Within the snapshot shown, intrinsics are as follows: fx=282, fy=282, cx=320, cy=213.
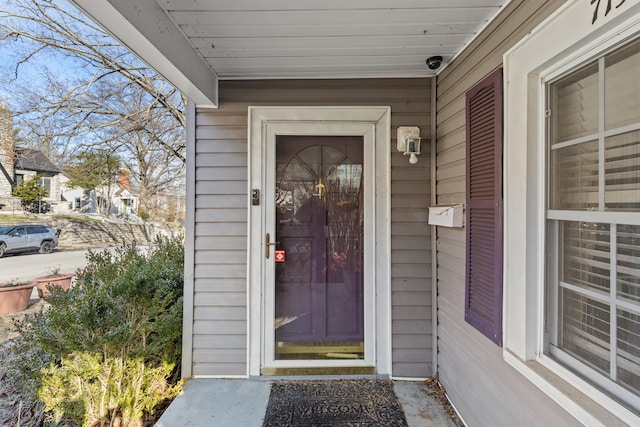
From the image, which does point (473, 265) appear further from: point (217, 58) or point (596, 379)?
point (217, 58)

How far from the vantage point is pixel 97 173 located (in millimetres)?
5305

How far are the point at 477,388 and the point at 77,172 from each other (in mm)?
6597

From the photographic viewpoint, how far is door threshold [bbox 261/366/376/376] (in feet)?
7.36

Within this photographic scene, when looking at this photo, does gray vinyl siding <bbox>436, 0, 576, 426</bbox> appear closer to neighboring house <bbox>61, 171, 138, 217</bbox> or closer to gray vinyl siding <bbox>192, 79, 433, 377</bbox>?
gray vinyl siding <bbox>192, 79, 433, 377</bbox>

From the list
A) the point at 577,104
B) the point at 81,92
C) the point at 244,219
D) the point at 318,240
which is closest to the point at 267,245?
the point at 244,219

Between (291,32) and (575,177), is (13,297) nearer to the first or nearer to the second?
(291,32)

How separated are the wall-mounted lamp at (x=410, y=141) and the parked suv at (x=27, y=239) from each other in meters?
6.39

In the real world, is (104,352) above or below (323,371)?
above

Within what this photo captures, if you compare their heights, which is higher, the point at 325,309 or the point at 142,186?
the point at 142,186

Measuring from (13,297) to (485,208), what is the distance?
5.05 meters

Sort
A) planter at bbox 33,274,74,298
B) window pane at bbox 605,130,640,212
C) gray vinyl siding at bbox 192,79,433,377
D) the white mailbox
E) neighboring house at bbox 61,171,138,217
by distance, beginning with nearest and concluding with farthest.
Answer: window pane at bbox 605,130,640,212 → the white mailbox → gray vinyl siding at bbox 192,79,433,377 → planter at bbox 33,274,74,298 → neighboring house at bbox 61,171,138,217

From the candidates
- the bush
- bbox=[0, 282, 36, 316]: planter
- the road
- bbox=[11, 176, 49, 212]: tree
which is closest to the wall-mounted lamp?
the bush

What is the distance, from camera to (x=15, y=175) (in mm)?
4598

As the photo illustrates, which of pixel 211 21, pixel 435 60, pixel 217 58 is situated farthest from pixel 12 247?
pixel 435 60
